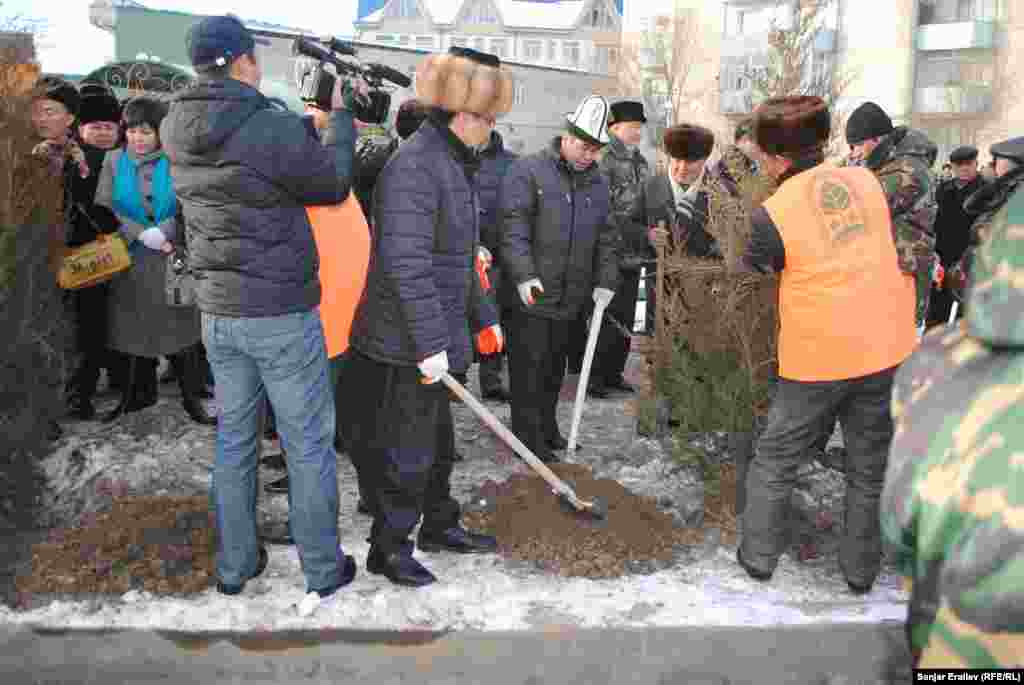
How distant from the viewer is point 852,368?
368 centimetres

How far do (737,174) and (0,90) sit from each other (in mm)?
3242

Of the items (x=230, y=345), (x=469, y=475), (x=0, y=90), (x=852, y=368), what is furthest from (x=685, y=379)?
(x=0, y=90)

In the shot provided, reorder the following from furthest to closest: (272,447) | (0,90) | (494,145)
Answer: (494,145), (272,447), (0,90)

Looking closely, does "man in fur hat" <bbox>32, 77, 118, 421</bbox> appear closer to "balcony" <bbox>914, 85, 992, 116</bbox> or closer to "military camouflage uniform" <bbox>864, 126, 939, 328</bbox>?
"military camouflage uniform" <bbox>864, 126, 939, 328</bbox>

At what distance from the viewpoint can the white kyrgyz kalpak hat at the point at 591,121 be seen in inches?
204

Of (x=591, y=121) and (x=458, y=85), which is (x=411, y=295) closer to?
(x=458, y=85)

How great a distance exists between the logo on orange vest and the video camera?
1714mm

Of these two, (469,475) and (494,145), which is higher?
(494,145)

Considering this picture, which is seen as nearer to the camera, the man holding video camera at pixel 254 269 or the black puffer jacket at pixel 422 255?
the man holding video camera at pixel 254 269

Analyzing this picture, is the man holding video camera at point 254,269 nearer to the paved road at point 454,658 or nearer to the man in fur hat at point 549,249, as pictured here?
the paved road at point 454,658

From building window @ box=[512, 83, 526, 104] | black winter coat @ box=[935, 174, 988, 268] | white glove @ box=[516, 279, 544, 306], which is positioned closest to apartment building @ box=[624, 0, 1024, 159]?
building window @ box=[512, 83, 526, 104]

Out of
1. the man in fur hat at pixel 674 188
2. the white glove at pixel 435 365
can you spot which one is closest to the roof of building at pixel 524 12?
the man in fur hat at pixel 674 188

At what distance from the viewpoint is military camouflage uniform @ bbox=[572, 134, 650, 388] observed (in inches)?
260

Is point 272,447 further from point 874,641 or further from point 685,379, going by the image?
point 874,641
